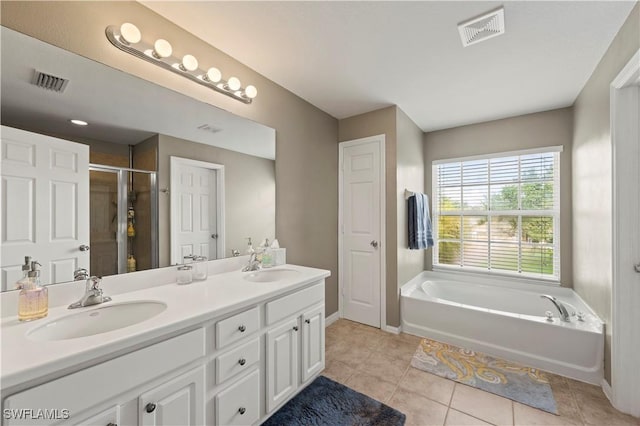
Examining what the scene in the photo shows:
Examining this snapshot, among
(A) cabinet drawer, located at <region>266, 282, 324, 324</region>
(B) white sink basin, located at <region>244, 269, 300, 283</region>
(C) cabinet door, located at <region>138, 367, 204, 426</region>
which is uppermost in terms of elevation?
(B) white sink basin, located at <region>244, 269, 300, 283</region>

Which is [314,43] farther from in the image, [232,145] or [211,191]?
[211,191]

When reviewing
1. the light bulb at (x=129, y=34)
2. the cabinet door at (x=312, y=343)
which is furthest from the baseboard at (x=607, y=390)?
the light bulb at (x=129, y=34)

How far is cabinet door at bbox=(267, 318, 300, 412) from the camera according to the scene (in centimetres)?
146

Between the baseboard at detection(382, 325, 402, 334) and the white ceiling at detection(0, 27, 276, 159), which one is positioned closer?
the white ceiling at detection(0, 27, 276, 159)

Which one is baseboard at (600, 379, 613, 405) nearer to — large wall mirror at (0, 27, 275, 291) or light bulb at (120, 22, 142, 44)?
large wall mirror at (0, 27, 275, 291)

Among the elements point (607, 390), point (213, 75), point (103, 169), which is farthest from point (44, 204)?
point (607, 390)

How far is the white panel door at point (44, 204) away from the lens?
103 cm

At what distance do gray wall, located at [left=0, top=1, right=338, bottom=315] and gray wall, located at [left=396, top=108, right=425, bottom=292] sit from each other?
2.36 ft

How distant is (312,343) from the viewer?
1784 millimetres

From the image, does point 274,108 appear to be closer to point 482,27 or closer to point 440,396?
point 482,27

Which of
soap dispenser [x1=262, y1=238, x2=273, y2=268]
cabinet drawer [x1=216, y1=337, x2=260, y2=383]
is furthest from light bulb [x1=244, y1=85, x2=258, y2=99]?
cabinet drawer [x1=216, y1=337, x2=260, y2=383]

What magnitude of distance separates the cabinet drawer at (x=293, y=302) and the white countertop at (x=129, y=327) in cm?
7

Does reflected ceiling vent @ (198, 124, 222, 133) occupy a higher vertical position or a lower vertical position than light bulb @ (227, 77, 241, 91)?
lower

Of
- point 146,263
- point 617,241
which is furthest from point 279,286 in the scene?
point 617,241
